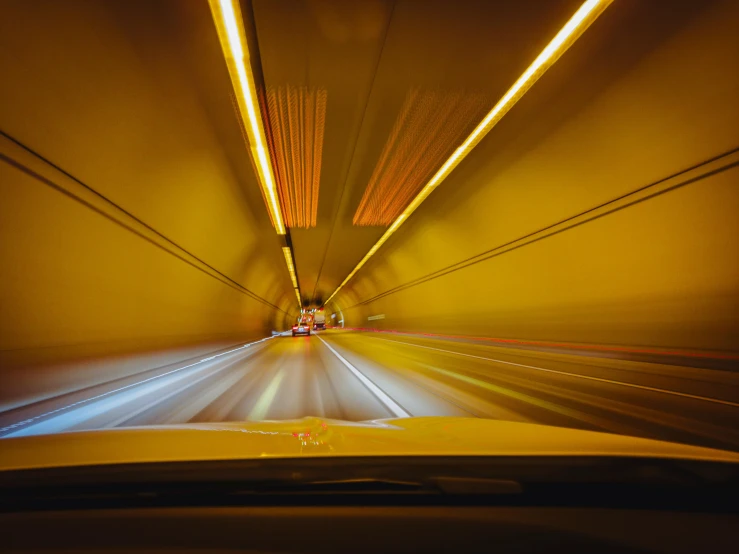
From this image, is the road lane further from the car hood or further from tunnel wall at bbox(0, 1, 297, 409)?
tunnel wall at bbox(0, 1, 297, 409)

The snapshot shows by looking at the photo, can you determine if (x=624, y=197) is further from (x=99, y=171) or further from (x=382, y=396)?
(x=99, y=171)

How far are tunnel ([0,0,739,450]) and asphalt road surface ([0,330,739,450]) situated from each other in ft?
0.21

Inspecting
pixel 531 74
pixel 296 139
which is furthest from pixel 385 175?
pixel 531 74

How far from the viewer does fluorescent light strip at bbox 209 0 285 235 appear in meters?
4.98

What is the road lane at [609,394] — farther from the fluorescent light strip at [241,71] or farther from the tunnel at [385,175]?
the fluorescent light strip at [241,71]

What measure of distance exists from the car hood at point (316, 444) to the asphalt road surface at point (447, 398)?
9.06ft

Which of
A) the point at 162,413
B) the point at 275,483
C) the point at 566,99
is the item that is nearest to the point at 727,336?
the point at 566,99

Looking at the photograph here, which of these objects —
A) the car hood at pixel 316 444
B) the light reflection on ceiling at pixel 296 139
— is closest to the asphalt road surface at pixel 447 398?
the car hood at pixel 316 444

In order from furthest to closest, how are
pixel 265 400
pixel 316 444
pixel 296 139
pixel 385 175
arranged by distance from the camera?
pixel 385 175, pixel 296 139, pixel 265 400, pixel 316 444

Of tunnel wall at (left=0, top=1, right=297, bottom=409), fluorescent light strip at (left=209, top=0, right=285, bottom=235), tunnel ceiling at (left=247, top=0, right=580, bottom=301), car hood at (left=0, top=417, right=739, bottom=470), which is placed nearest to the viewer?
car hood at (left=0, top=417, right=739, bottom=470)

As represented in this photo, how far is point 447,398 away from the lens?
7.11 m

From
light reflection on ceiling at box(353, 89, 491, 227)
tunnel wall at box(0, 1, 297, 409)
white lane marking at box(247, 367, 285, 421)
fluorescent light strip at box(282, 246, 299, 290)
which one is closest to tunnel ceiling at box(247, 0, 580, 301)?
light reflection on ceiling at box(353, 89, 491, 227)

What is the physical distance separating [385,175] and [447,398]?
6.29 metres

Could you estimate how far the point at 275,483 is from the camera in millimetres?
2027
